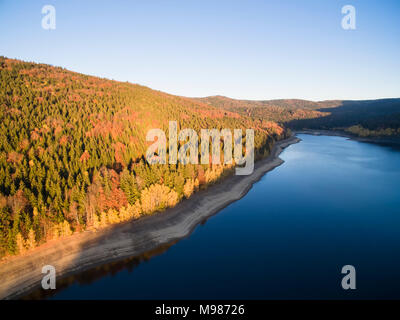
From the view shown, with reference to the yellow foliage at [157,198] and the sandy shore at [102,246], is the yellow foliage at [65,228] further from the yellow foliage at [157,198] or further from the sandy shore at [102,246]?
the yellow foliage at [157,198]

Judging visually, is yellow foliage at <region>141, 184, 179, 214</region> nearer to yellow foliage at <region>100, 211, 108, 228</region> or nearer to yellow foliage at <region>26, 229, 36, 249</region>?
yellow foliage at <region>100, 211, 108, 228</region>

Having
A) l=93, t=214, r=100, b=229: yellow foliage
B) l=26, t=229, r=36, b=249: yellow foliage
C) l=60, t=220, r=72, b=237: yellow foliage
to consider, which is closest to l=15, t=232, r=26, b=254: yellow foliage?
l=26, t=229, r=36, b=249: yellow foliage

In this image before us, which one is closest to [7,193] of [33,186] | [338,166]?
[33,186]

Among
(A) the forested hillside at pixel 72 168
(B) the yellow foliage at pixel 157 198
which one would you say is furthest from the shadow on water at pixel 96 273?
(B) the yellow foliage at pixel 157 198
